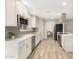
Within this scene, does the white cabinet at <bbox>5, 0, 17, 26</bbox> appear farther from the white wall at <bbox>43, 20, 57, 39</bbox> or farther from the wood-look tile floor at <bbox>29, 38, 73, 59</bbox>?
the white wall at <bbox>43, 20, 57, 39</bbox>

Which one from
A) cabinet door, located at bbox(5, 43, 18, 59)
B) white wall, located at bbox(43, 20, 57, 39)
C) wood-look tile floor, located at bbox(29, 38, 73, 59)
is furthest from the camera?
white wall, located at bbox(43, 20, 57, 39)

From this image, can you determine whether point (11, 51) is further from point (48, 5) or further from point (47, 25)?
point (47, 25)

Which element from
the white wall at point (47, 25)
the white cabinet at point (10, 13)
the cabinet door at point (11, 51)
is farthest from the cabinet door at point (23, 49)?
the white wall at point (47, 25)

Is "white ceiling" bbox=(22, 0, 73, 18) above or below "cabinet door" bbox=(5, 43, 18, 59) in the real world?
above

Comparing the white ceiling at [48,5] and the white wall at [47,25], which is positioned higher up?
the white ceiling at [48,5]

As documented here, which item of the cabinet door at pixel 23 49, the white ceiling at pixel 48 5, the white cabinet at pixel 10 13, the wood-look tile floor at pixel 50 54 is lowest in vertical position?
the wood-look tile floor at pixel 50 54

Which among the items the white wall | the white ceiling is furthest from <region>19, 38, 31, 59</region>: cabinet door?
the white wall

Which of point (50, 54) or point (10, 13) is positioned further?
point (50, 54)

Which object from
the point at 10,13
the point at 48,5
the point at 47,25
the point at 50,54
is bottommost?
the point at 50,54

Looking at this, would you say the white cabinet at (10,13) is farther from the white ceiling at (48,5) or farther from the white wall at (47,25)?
the white wall at (47,25)

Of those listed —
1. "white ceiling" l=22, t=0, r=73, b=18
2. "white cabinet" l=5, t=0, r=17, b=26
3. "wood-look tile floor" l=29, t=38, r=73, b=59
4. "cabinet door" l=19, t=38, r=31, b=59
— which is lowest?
"wood-look tile floor" l=29, t=38, r=73, b=59

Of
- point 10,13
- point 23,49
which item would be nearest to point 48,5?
point 10,13

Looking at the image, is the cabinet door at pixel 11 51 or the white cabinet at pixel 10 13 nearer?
the cabinet door at pixel 11 51
